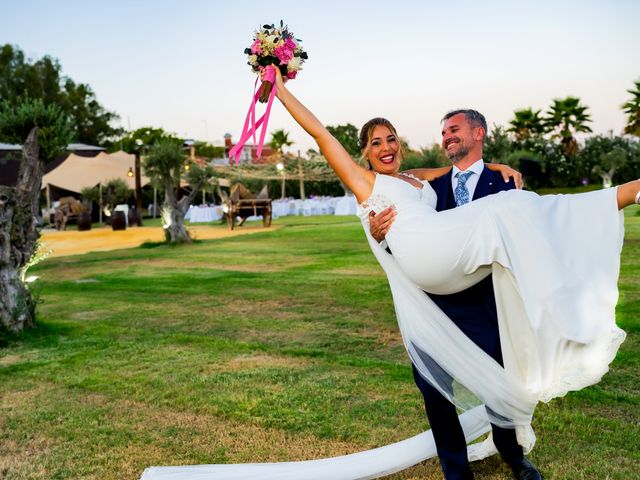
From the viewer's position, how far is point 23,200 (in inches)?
329

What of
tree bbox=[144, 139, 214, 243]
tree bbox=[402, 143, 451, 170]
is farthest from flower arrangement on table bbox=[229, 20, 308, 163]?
tree bbox=[402, 143, 451, 170]

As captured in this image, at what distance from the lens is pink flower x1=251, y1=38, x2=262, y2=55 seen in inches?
150

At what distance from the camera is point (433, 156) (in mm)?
49219

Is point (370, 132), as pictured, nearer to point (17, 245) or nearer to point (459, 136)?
point (459, 136)

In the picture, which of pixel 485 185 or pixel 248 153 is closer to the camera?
pixel 485 185

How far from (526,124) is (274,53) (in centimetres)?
6519

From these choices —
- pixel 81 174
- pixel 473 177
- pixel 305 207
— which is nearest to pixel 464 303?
pixel 473 177

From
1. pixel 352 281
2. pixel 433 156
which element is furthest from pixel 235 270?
pixel 433 156

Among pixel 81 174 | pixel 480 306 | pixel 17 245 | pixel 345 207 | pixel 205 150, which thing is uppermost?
pixel 205 150

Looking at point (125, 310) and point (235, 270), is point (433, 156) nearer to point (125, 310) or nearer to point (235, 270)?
point (235, 270)

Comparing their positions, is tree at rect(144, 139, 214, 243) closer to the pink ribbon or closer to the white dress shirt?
the pink ribbon

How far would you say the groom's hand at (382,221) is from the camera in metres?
3.43

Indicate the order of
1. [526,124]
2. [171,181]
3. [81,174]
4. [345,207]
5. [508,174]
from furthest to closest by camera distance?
[526,124] → [81,174] → [345,207] → [171,181] → [508,174]

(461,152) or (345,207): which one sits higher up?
(461,152)
